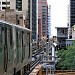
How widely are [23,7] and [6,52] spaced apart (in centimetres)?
9557

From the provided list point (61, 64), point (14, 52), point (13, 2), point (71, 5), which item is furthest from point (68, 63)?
point (71, 5)

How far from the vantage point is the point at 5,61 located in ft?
33.8

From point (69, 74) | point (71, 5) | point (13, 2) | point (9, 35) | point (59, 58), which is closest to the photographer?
point (9, 35)

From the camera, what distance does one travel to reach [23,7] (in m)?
106

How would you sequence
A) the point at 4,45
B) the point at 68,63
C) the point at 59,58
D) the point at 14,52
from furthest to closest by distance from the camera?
the point at 59,58 < the point at 68,63 < the point at 14,52 < the point at 4,45

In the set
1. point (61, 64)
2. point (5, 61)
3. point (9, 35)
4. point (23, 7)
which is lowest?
point (61, 64)

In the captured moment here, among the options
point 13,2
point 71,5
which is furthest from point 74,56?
point 71,5

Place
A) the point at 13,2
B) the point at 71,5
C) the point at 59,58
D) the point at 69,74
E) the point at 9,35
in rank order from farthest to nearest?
the point at 71,5 → the point at 13,2 → the point at 59,58 → the point at 69,74 → the point at 9,35

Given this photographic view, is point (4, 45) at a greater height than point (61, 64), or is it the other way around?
point (4, 45)

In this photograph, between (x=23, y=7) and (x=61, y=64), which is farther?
(x=23, y=7)

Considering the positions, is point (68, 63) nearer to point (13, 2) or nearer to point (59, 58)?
point (59, 58)

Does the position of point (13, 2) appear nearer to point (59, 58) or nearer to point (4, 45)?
point (59, 58)

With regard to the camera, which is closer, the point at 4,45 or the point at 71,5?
the point at 4,45

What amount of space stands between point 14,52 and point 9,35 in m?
1.37
